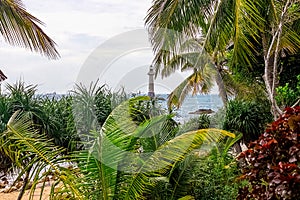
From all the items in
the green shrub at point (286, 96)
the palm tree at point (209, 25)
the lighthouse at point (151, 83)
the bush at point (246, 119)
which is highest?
the palm tree at point (209, 25)

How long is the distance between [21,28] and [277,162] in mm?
3593

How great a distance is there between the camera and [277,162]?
292 cm

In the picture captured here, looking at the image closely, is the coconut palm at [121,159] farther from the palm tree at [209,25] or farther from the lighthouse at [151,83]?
the palm tree at [209,25]

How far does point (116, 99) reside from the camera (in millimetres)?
5762

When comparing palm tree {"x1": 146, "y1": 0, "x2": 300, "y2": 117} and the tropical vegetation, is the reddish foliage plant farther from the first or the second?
palm tree {"x1": 146, "y1": 0, "x2": 300, "y2": 117}

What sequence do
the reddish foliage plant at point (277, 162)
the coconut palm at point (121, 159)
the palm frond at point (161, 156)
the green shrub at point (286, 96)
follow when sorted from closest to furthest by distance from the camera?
the reddish foliage plant at point (277, 162) → the coconut palm at point (121, 159) → the palm frond at point (161, 156) → the green shrub at point (286, 96)

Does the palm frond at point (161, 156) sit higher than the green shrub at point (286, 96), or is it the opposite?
the green shrub at point (286, 96)

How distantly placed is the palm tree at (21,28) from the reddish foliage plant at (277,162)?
321 centimetres

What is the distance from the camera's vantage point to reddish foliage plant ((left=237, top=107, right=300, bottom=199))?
260cm

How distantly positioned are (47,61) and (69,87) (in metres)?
0.51

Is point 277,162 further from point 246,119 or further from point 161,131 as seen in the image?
point 246,119

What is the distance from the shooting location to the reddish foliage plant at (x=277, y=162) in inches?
102

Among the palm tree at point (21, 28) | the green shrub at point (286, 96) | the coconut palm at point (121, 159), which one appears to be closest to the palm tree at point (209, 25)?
the green shrub at point (286, 96)

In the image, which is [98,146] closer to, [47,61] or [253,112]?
[47,61]
